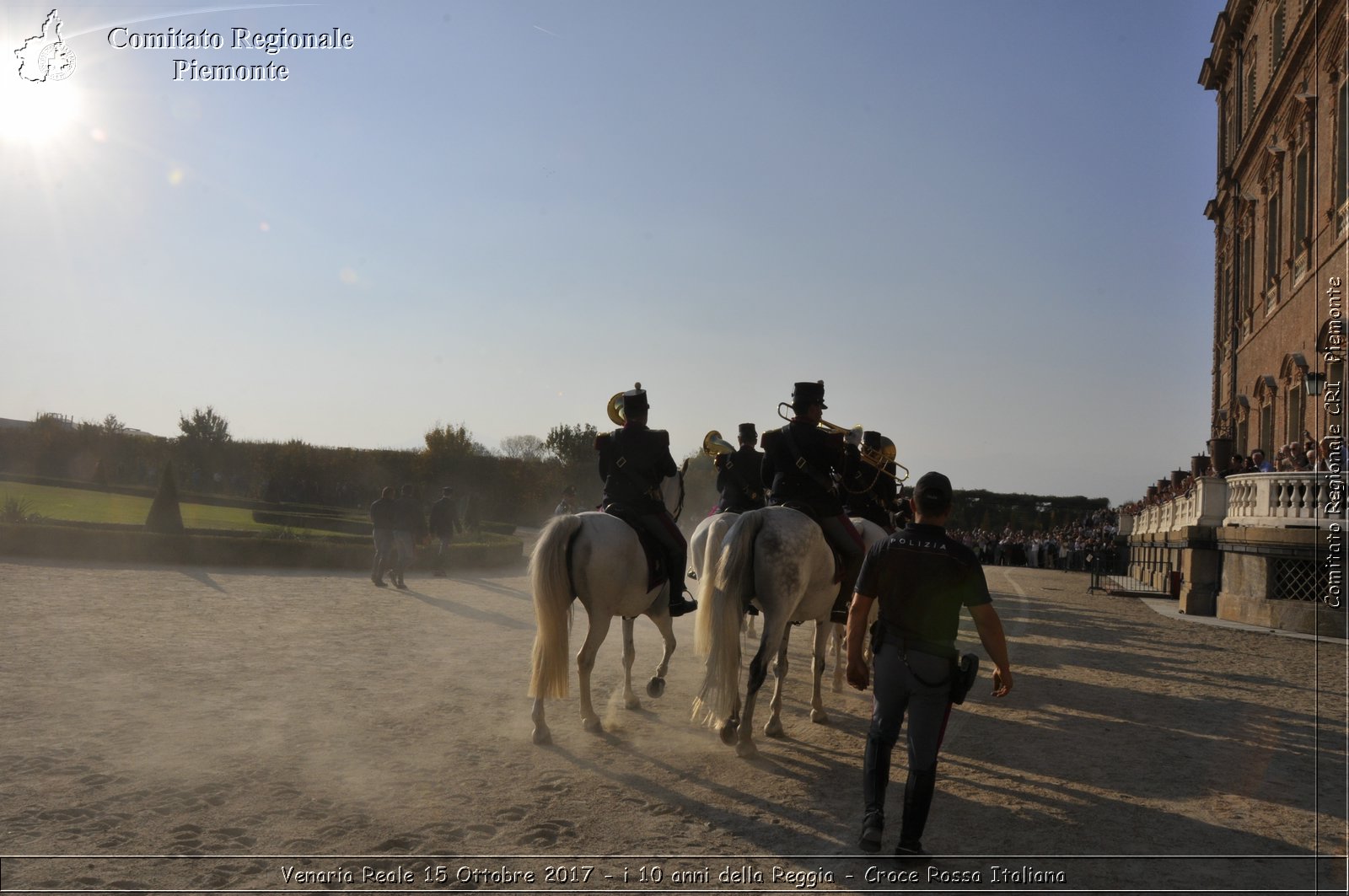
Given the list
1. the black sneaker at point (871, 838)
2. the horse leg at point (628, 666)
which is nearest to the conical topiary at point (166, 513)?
the horse leg at point (628, 666)

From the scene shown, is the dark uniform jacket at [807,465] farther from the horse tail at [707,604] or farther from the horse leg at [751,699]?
the horse leg at [751,699]

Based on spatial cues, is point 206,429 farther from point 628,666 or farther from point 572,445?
point 628,666

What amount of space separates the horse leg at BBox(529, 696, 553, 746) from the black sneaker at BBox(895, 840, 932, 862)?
3.06 m

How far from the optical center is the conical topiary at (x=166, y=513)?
72.8ft

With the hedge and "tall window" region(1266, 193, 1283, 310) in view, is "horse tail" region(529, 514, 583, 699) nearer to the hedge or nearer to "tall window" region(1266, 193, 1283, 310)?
the hedge

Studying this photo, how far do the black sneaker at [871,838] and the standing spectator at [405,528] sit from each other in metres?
15.1

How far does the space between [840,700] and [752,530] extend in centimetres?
322

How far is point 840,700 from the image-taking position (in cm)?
975

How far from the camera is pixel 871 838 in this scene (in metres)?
5.09

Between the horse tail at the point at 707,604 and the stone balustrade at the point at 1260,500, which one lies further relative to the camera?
the stone balustrade at the point at 1260,500

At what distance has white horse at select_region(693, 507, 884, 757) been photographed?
711 centimetres

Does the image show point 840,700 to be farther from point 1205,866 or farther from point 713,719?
point 1205,866

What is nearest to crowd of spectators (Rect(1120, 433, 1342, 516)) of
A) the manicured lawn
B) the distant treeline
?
the manicured lawn

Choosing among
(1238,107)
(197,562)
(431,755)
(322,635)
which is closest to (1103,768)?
(431,755)
